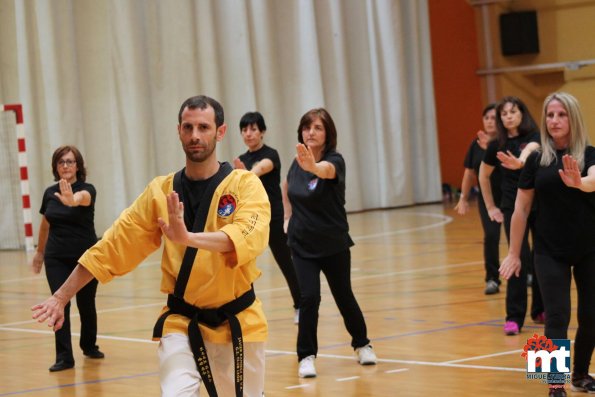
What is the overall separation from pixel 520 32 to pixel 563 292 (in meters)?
20.2

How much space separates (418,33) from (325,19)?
2.77 meters

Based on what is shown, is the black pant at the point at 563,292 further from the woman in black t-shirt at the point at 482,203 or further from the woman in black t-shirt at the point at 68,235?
the woman in black t-shirt at the point at 482,203

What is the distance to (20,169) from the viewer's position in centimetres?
1877

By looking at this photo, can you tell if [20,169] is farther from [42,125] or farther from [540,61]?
[540,61]

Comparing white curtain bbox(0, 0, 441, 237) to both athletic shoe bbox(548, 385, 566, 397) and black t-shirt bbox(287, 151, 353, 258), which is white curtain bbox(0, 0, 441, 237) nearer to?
black t-shirt bbox(287, 151, 353, 258)

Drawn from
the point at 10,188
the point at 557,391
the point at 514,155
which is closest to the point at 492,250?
the point at 514,155

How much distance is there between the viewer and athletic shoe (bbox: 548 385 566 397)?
6.28 meters

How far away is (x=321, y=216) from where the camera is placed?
779 centimetres

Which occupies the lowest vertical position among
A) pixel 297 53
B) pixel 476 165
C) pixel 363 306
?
pixel 363 306

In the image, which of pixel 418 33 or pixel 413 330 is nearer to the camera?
pixel 413 330

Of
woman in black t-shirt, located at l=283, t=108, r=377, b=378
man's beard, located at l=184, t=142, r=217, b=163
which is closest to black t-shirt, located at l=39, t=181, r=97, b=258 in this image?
woman in black t-shirt, located at l=283, t=108, r=377, b=378

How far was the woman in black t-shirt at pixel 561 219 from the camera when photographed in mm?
6203

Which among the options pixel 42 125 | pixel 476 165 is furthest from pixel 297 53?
pixel 476 165

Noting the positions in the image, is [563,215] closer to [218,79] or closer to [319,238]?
[319,238]
